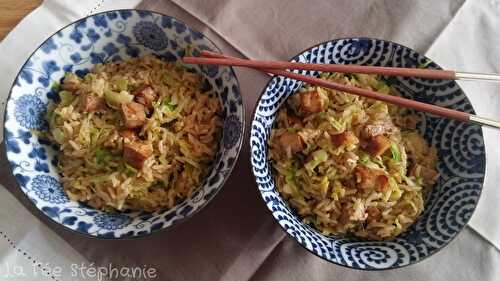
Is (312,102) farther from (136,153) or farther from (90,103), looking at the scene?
(90,103)

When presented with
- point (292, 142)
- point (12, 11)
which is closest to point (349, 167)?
point (292, 142)

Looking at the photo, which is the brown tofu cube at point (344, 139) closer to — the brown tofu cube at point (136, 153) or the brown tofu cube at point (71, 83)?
the brown tofu cube at point (136, 153)

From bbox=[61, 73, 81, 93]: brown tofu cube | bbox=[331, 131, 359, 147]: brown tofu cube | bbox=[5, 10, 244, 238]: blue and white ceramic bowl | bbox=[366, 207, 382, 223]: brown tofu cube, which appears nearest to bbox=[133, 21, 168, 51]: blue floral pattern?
bbox=[5, 10, 244, 238]: blue and white ceramic bowl

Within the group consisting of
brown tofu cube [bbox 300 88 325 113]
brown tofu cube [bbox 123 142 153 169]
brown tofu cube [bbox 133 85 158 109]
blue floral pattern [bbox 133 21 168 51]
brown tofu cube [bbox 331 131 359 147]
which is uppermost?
brown tofu cube [bbox 300 88 325 113]

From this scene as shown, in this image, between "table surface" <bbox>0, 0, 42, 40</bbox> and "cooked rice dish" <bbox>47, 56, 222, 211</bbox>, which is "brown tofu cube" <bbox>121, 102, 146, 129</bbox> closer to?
"cooked rice dish" <bbox>47, 56, 222, 211</bbox>

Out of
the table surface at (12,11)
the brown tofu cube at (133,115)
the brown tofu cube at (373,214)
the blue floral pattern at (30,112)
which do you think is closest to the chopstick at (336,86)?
the brown tofu cube at (133,115)

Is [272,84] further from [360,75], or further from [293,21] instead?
[293,21]
